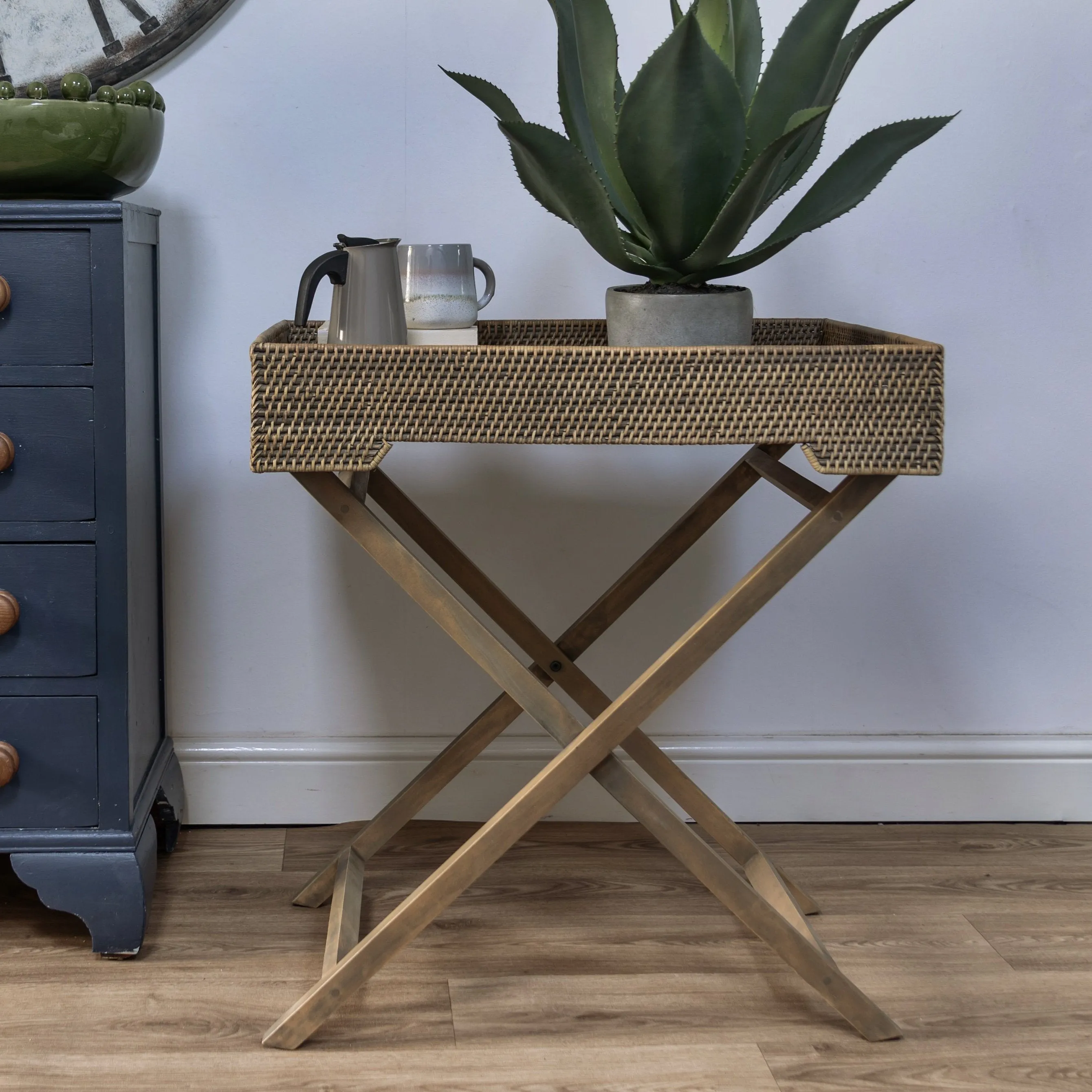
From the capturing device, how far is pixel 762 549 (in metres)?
1.84

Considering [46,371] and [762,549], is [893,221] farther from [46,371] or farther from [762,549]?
[46,371]

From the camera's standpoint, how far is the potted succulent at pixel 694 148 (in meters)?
1.14

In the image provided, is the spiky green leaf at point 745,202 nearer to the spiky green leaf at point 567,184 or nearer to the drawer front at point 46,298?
the spiky green leaf at point 567,184

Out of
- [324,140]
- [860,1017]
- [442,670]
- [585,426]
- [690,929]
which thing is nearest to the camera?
[585,426]

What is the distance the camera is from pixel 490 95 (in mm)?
1267

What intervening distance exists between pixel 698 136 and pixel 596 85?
0.21 metres

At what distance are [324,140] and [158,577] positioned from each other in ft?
2.32

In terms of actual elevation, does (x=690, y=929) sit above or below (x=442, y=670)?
below

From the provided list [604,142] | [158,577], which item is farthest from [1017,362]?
[158,577]

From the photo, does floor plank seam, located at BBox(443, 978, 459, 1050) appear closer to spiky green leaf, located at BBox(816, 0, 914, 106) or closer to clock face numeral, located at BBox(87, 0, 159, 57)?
spiky green leaf, located at BBox(816, 0, 914, 106)

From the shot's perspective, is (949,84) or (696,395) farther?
(949,84)

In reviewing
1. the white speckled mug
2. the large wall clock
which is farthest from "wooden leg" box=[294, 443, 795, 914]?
the large wall clock

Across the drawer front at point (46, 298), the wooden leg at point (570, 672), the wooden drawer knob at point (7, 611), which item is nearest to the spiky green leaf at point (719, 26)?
the wooden leg at point (570, 672)

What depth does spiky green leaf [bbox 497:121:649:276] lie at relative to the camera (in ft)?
3.80
